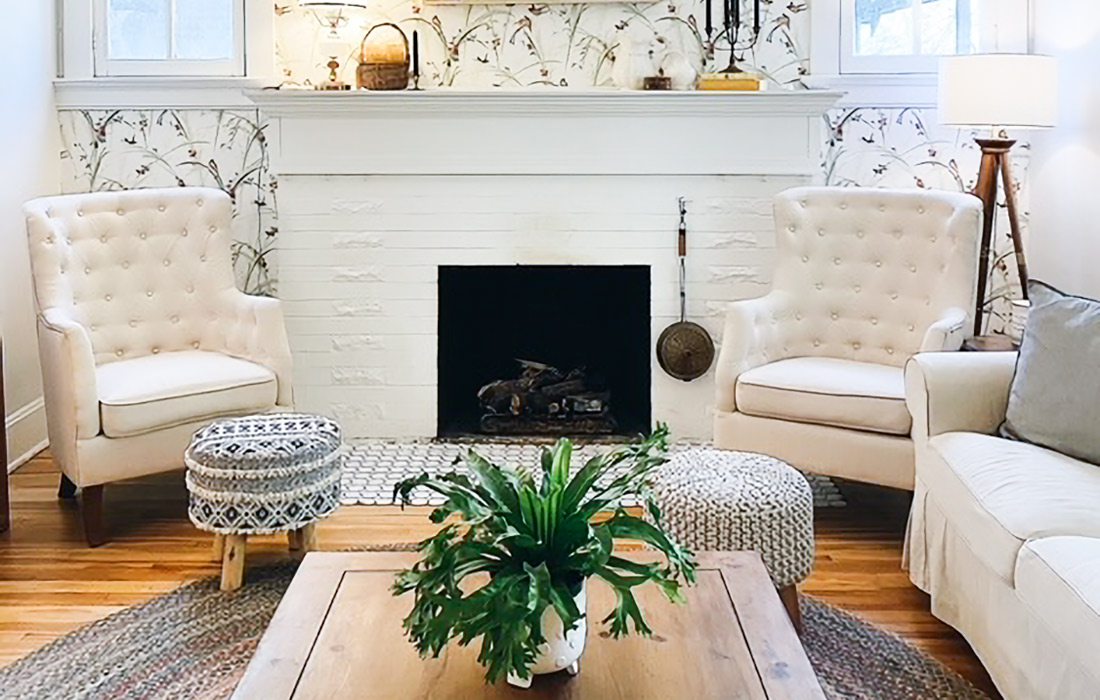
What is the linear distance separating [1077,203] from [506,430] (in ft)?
7.23

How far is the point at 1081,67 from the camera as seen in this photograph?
4.11 meters

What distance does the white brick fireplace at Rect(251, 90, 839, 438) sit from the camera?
4.39 metres

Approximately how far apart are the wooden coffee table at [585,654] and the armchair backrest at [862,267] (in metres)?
1.96

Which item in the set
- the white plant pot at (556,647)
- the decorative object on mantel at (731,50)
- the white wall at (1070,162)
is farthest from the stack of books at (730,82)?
the white plant pot at (556,647)

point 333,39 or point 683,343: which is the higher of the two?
point 333,39

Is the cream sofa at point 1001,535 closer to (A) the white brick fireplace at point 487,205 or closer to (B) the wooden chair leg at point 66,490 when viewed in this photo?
(A) the white brick fireplace at point 487,205

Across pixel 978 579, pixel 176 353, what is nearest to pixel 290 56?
pixel 176 353

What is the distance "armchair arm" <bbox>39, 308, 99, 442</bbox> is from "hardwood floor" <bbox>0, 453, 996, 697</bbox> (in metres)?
0.32

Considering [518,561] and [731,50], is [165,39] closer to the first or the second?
[731,50]

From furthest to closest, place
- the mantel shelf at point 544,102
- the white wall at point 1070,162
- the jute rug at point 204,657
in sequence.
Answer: the mantel shelf at point 544,102
the white wall at point 1070,162
the jute rug at point 204,657

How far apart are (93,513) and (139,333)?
0.77m

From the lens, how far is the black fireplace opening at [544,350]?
4.66 metres

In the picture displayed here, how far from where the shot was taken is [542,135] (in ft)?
14.5

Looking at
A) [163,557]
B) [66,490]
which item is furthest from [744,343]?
[66,490]
